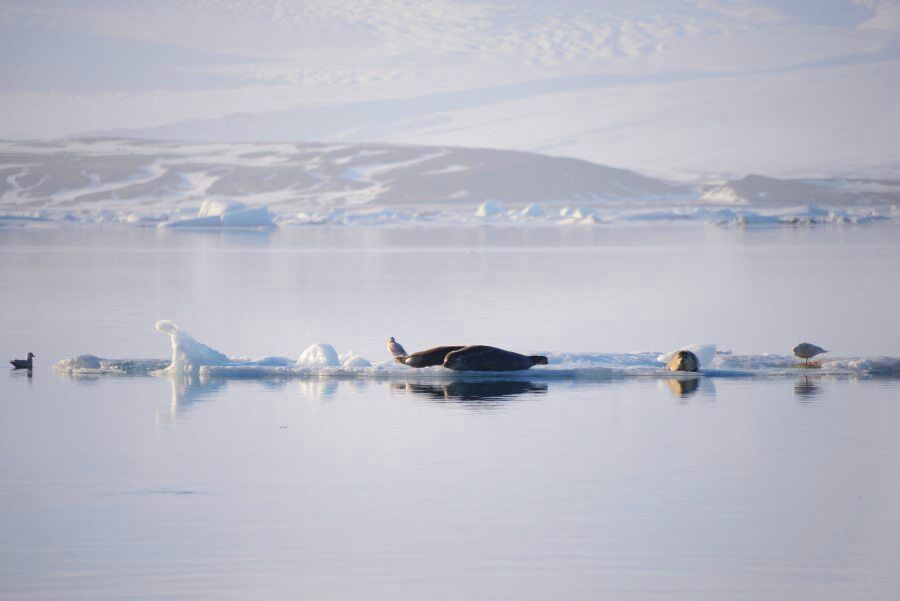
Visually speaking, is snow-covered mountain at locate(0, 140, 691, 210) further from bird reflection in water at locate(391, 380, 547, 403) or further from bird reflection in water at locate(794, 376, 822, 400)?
bird reflection in water at locate(794, 376, 822, 400)

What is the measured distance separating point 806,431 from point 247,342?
24.4 feet

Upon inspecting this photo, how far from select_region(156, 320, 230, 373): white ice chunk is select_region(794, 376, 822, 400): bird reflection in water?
5.00m

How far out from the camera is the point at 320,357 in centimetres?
1174

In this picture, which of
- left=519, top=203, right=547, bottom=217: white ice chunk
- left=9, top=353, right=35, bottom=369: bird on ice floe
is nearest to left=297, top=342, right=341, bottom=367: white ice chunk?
left=9, top=353, right=35, bottom=369: bird on ice floe

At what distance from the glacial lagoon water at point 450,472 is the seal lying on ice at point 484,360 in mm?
411

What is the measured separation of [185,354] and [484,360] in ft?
8.67

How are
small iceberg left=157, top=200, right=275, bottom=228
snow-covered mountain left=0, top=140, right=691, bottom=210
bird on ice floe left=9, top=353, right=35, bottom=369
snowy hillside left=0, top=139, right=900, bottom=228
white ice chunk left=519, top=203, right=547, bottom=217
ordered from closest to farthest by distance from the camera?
bird on ice floe left=9, top=353, right=35, bottom=369
small iceberg left=157, top=200, right=275, bottom=228
white ice chunk left=519, top=203, right=547, bottom=217
snowy hillside left=0, top=139, right=900, bottom=228
snow-covered mountain left=0, top=140, right=691, bottom=210

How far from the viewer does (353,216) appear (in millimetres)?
71500

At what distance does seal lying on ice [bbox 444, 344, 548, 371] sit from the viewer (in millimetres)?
11344

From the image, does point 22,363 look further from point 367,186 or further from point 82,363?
point 367,186

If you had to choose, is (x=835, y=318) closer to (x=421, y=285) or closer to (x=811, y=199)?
(x=421, y=285)

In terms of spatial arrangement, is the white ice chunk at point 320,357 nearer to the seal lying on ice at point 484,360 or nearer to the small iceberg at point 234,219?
the seal lying on ice at point 484,360

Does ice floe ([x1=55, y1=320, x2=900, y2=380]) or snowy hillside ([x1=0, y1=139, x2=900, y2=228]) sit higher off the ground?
snowy hillside ([x1=0, y1=139, x2=900, y2=228])

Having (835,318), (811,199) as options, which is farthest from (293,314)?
(811,199)
